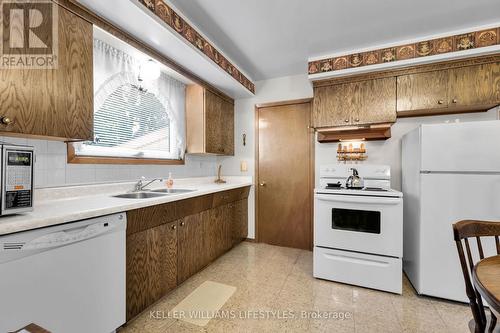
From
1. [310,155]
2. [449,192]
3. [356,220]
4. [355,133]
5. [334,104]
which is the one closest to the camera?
[449,192]

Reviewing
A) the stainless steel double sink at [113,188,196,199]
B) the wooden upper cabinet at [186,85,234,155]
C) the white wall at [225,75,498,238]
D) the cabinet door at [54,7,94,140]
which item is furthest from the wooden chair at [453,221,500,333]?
the wooden upper cabinet at [186,85,234,155]

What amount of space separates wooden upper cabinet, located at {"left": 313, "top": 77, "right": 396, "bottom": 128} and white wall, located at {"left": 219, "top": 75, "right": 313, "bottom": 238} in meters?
0.57

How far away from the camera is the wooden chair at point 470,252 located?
0.89m

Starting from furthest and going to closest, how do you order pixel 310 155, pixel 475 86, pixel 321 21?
pixel 310 155 → pixel 475 86 → pixel 321 21

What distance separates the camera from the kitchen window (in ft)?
6.40

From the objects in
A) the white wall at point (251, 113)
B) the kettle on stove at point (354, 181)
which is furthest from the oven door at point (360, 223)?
the white wall at point (251, 113)

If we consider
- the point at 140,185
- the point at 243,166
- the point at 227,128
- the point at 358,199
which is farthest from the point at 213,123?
the point at 358,199

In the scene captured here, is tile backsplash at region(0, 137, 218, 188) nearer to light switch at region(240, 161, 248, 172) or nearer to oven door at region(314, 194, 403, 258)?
light switch at region(240, 161, 248, 172)

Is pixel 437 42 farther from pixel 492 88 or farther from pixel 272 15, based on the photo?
pixel 272 15

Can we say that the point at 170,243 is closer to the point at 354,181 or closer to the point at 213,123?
the point at 213,123

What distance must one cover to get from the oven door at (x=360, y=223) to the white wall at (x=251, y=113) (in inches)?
54.6

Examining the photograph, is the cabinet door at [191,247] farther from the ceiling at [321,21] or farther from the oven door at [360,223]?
the ceiling at [321,21]

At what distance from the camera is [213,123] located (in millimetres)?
3082

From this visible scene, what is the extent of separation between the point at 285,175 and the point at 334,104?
1.22 m
